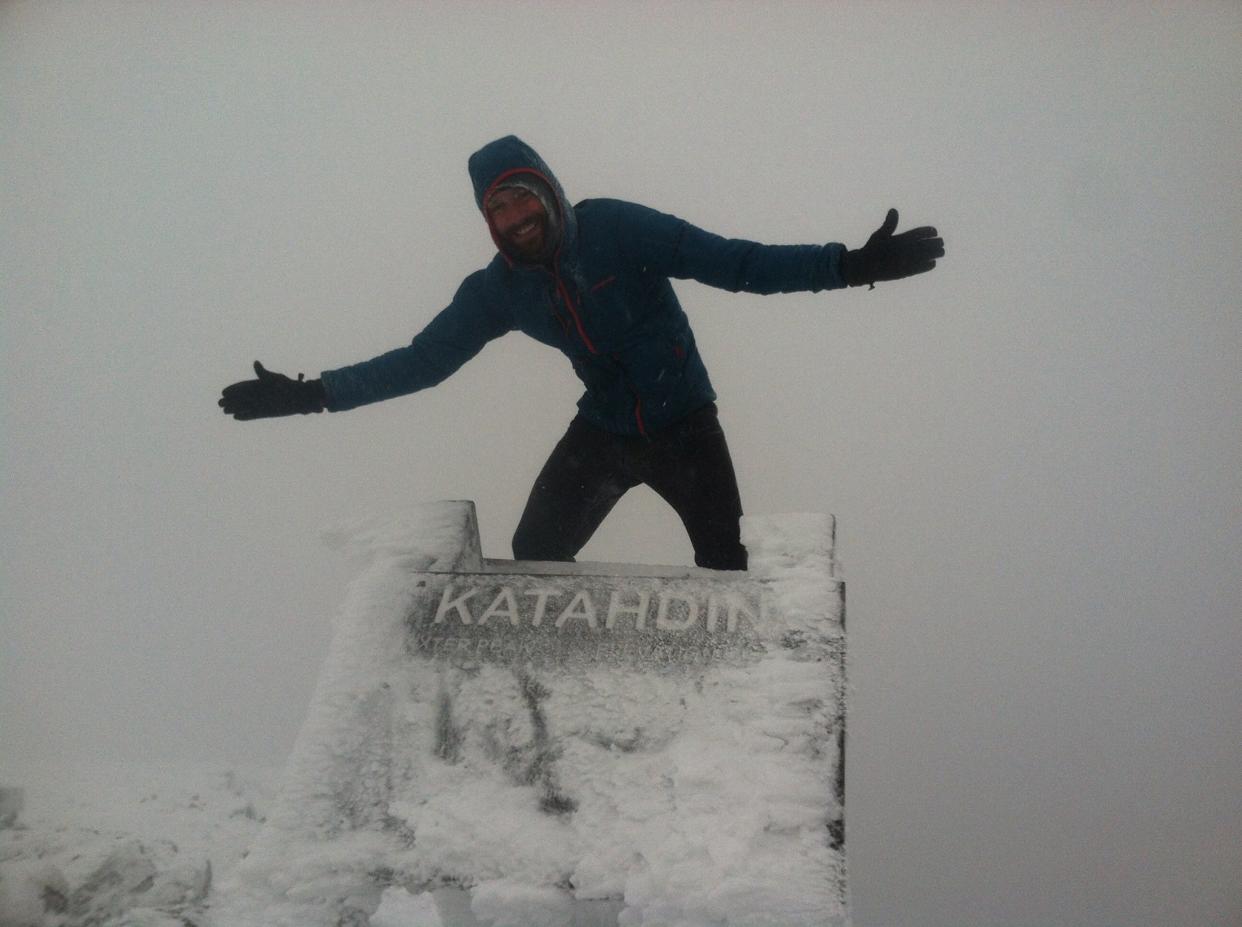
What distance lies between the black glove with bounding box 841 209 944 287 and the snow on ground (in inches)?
75.2

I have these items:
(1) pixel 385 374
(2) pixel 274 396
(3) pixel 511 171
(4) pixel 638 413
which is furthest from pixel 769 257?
(2) pixel 274 396

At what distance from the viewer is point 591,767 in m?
1.86

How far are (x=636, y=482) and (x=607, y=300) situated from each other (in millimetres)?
579

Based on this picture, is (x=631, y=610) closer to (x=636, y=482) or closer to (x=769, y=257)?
(x=636, y=482)

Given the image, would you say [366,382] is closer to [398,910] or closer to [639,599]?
[639,599]

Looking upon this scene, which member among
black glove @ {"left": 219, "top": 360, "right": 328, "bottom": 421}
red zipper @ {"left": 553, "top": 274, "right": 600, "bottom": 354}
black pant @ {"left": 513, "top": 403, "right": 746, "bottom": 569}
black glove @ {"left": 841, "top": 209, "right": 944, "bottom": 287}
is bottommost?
black pant @ {"left": 513, "top": 403, "right": 746, "bottom": 569}

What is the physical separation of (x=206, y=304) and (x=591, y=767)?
3188 cm

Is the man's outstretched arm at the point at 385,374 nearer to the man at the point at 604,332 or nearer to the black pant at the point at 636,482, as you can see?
the man at the point at 604,332

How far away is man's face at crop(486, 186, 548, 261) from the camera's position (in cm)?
242

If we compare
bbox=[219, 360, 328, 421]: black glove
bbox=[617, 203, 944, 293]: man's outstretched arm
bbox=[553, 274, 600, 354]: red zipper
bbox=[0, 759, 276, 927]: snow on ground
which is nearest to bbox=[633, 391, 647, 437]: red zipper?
bbox=[553, 274, 600, 354]: red zipper

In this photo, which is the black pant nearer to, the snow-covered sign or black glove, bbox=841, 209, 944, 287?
the snow-covered sign

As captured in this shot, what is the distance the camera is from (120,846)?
2635 millimetres

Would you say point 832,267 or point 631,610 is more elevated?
point 832,267

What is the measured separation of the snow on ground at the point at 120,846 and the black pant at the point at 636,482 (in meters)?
1.19
